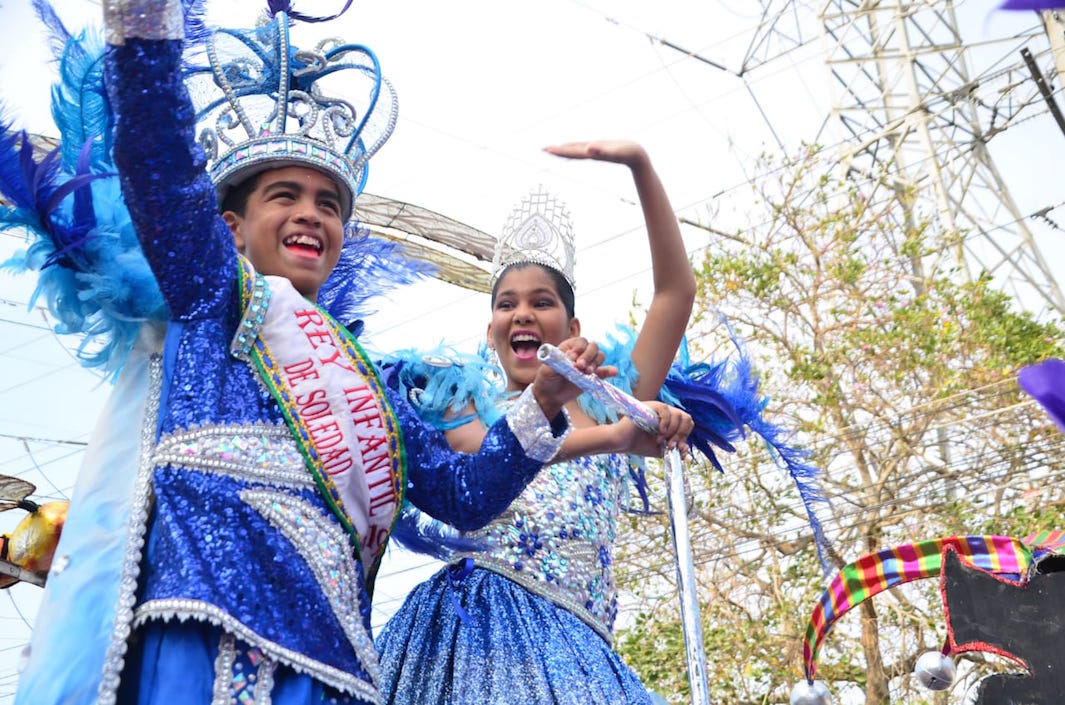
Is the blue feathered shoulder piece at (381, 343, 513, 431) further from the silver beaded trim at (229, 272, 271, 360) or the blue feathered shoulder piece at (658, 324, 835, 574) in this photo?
the silver beaded trim at (229, 272, 271, 360)

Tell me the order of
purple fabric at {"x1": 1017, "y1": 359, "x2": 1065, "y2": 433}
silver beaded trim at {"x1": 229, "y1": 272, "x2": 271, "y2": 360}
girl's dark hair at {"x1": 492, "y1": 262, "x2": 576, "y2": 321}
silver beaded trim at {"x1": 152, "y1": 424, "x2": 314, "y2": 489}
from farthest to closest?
girl's dark hair at {"x1": 492, "y1": 262, "x2": 576, "y2": 321} < silver beaded trim at {"x1": 229, "y1": 272, "x2": 271, "y2": 360} < silver beaded trim at {"x1": 152, "y1": 424, "x2": 314, "y2": 489} < purple fabric at {"x1": 1017, "y1": 359, "x2": 1065, "y2": 433}

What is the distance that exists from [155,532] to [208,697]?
255 mm

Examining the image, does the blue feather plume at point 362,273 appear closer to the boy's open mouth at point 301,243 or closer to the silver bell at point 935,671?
the boy's open mouth at point 301,243

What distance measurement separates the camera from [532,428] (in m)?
2.12

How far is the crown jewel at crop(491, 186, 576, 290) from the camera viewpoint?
9.66ft

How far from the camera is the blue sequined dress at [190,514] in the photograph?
1698mm

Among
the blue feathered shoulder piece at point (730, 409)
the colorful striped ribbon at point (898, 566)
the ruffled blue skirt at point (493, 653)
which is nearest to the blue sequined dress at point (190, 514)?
the ruffled blue skirt at point (493, 653)

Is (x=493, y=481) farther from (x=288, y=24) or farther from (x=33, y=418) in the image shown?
(x=33, y=418)

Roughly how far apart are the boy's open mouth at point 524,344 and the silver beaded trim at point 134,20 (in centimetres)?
126

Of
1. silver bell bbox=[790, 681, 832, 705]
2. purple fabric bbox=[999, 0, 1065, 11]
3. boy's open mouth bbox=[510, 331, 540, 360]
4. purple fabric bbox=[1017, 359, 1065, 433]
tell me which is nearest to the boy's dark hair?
boy's open mouth bbox=[510, 331, 540, 360]

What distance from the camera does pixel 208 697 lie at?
66.7 inches

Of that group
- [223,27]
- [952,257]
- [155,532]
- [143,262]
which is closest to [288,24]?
[223,27]

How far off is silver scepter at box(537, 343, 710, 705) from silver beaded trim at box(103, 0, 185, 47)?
2.47 feet

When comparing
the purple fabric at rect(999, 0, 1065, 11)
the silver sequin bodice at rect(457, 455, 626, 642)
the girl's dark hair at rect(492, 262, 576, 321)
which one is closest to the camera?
the purple fabric at rect(999, 0, 1065, 11)
